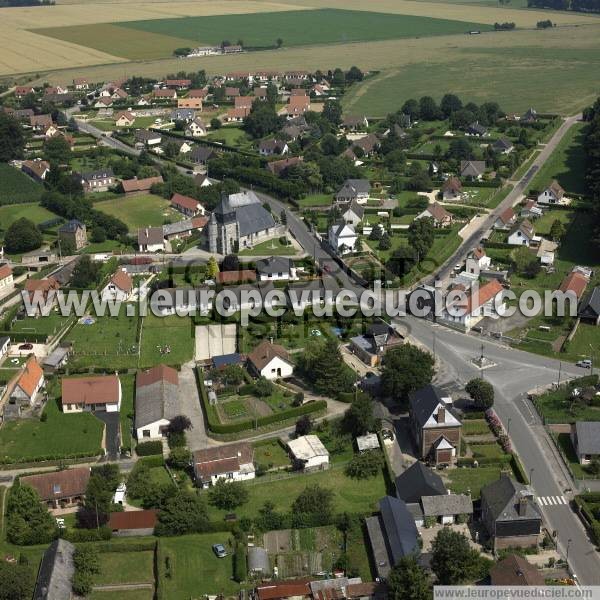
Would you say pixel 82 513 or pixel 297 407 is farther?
pixel 297 407

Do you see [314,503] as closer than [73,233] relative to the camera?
Yes

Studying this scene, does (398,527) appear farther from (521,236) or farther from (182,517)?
(521,236)

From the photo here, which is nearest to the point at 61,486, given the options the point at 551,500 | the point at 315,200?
the point at 551,500

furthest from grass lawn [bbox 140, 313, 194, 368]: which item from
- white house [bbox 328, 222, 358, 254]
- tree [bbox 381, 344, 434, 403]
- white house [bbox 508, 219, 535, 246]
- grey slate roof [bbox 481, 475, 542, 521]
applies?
white house [bbox 508, 219, 535, 246]

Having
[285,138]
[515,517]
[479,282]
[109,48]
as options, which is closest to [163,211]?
[285,138]

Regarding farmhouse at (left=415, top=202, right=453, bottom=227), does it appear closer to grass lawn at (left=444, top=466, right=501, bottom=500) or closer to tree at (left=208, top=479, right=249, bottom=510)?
grass lawn at (left=444, top=466, right=501, bottom=500)

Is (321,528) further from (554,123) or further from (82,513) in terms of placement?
(554,123)

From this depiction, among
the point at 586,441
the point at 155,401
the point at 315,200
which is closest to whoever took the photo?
the point at 586,441

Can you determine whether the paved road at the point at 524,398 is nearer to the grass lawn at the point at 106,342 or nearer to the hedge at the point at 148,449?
the hedge at the point at 148,449
